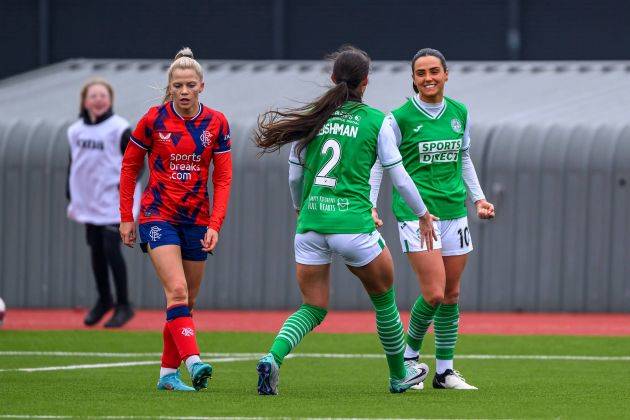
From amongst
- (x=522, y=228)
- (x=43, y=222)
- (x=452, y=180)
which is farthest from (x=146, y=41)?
(x=452, y=180)

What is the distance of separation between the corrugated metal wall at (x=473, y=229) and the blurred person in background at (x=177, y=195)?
414 inches

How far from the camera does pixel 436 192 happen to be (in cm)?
1042

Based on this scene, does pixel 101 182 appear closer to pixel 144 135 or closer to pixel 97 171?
pixel 97 171

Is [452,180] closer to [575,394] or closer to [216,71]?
[575,394]

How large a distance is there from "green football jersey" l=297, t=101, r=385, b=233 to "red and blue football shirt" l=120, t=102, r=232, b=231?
83 centimetres

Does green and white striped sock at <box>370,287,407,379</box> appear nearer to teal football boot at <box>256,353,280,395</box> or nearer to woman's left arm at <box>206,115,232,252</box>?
teal football boot at <box>256,353,280,395</box>

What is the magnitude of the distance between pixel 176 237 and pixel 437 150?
1800mm

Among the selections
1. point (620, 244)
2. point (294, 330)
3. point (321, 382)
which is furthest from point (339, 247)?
point (620, 244)

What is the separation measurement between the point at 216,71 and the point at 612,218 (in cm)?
745

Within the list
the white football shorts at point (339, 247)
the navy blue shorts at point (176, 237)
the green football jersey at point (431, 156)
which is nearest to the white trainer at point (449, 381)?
the green football jersey at point (431, 156)

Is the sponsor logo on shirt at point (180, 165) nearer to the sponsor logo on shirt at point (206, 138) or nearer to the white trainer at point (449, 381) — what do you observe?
the sponsor logo on shirt at point (206, 138)

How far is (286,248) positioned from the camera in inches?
830

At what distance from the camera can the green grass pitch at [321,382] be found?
893 centimetres

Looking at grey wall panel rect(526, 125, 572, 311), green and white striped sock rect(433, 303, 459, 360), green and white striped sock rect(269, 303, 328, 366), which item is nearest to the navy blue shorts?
green and white striped sock rect(269, 303, 328, 366)
